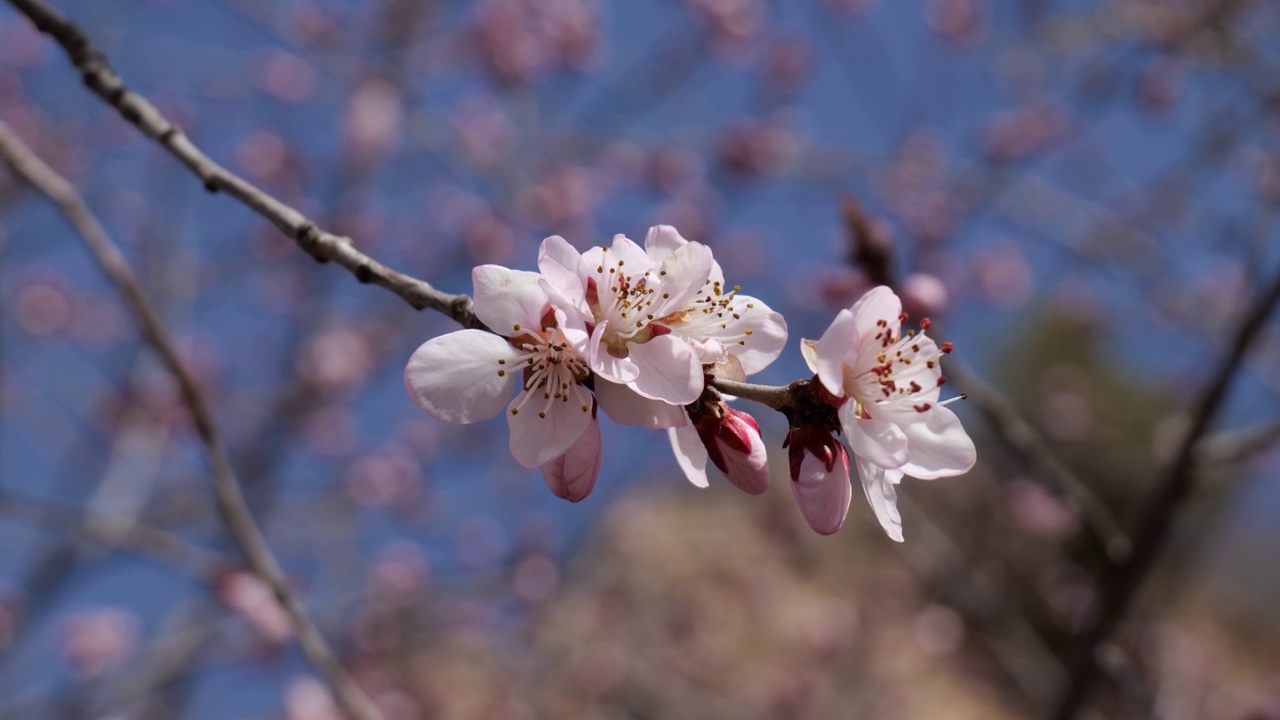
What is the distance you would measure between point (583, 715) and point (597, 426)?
544 cm

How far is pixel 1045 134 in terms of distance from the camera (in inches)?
209

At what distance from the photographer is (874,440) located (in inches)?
34.0

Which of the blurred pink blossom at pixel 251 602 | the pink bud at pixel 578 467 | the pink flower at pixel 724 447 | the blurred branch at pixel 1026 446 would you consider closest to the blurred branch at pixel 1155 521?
the blurred branch at pixel 1026 446

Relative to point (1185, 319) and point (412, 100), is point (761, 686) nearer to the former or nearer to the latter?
point (1185, 319)

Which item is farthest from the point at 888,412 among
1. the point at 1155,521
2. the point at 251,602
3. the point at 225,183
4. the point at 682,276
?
the point at 251,602

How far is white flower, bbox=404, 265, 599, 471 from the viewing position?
2.76 ft

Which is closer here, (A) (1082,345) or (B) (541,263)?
(B) (541,263)

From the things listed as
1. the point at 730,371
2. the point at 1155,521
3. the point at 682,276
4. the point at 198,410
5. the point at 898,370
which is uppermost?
the point at 198,410

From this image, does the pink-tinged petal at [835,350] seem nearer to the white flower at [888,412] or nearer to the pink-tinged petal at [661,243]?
the white flower at [888,412]

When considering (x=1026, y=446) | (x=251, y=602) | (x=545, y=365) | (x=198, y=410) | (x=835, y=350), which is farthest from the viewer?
(x=251, y=602)

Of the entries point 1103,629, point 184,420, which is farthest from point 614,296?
point 184,420

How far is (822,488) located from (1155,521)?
4.70 feet

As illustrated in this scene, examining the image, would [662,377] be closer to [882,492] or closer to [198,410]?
[882,492]

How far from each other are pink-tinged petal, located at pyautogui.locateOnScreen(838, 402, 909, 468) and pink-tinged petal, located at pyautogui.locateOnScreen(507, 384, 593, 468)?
0.27m
